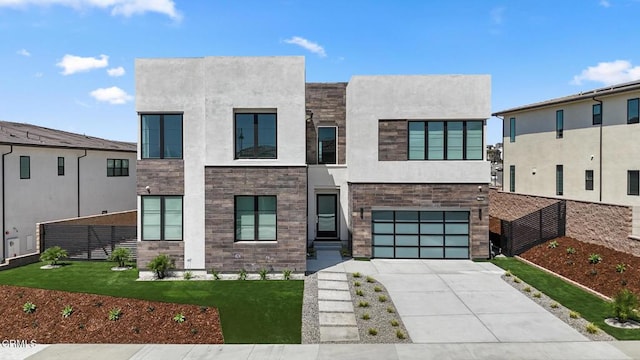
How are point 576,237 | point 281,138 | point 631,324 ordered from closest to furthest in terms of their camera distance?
1. point 631,324
2. point 281,138
3. point 576,237

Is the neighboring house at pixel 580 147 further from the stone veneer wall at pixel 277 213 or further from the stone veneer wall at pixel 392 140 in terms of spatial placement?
the stone veneer wall at pixel 277 213

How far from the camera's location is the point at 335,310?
11.8m

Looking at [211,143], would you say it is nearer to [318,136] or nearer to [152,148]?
[152,148]

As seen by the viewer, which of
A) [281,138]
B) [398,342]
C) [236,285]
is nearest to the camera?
[398,342]

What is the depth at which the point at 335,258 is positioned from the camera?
58.1 ft

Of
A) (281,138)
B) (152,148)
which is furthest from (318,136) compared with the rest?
(152,148)

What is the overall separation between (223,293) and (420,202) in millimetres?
9795

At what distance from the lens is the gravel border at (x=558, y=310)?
1003 centimetres

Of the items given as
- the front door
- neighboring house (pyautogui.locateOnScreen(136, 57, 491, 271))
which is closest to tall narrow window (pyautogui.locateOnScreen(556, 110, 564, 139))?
the front door

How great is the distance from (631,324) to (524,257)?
23.3ft

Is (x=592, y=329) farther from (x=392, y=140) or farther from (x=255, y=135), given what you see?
(x=255, y=135)

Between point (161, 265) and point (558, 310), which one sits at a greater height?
point (161, 265)

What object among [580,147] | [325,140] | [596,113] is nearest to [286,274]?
[325,140]

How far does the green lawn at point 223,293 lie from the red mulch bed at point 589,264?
36.1 feet
